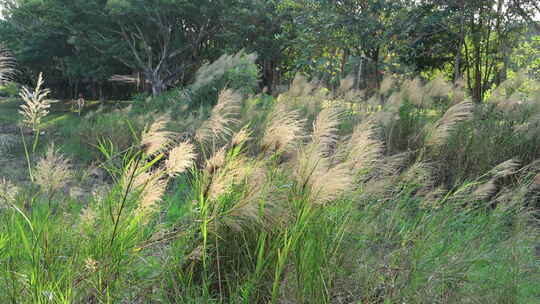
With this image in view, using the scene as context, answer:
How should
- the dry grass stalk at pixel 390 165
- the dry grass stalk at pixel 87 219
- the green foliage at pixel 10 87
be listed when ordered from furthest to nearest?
1. the dry grass stalk at pixel 390 165
2. the green foliage at pixel 10 87
3. the dry grass stalk at pixel 87 219

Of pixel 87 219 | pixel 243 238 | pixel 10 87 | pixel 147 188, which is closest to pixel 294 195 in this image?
pixel 243 238

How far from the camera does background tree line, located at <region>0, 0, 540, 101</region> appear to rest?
463 inches

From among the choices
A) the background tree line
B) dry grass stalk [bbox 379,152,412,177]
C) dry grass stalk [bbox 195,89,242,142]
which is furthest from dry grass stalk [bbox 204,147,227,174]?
the background tree line

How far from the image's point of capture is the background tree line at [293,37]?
1177 cm

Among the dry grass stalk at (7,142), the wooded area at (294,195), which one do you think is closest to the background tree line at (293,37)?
the wooded area at (294,195)

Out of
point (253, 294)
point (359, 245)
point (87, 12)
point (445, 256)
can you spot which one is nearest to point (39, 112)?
point (253, 294)

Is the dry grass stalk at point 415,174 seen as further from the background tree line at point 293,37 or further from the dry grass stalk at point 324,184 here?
the background tree line at point 293,37

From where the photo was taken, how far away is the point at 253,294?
1.76 meters

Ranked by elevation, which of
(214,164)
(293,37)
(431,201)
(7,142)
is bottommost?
(7,142)

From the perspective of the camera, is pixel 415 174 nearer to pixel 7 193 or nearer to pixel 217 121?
pixel 217 121

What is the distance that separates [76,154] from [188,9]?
502 inches

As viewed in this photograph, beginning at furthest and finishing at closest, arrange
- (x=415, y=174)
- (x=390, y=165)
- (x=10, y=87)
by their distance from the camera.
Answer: (x=10, y=87) < (x=415, y=174) < (x=390, y=165)

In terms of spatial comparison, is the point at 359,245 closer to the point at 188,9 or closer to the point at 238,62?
the point at 238,62

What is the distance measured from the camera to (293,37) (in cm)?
2048
